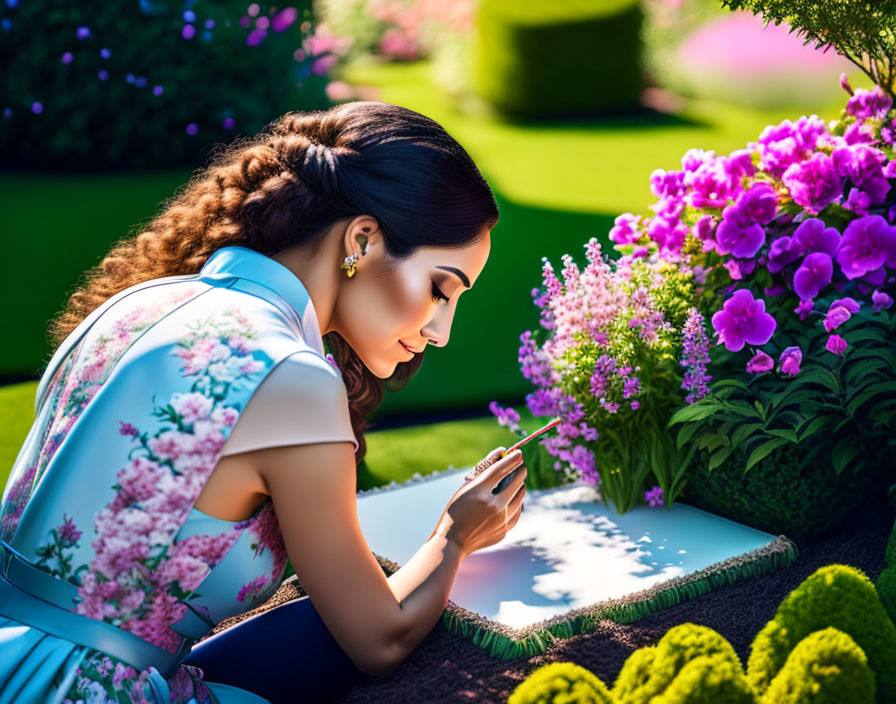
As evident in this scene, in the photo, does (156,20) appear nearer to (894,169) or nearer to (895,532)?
(894,169)

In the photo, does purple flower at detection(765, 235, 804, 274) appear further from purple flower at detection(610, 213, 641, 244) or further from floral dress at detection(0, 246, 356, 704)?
floral dress at detection(0, 246, 356, 704)

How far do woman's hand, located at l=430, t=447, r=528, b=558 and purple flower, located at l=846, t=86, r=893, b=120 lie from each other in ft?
5.64

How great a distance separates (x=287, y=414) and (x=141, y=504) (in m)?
0.29

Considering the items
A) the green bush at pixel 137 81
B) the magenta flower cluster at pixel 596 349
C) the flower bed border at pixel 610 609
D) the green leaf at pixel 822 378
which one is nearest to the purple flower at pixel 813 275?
the green leaf at pixel 822 378

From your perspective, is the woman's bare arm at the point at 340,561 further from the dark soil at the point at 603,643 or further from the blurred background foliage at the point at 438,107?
the blurred background foliage at the point at 438,107

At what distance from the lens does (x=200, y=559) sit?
69.5 inches

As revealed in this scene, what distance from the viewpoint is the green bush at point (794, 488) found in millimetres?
2920

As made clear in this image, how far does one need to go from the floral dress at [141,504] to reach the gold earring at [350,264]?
0.26 meters

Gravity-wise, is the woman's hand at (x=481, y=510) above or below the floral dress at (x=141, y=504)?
below

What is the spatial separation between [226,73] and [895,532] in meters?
7.67

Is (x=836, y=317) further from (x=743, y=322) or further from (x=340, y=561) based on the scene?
(x=340, y=561)

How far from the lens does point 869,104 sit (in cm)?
321

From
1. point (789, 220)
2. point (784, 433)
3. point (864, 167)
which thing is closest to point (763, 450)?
point (784, 433)

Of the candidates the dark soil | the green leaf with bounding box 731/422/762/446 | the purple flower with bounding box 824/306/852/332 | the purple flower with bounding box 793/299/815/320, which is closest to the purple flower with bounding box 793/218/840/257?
the purple flower with bounding box 793/299/815/320
